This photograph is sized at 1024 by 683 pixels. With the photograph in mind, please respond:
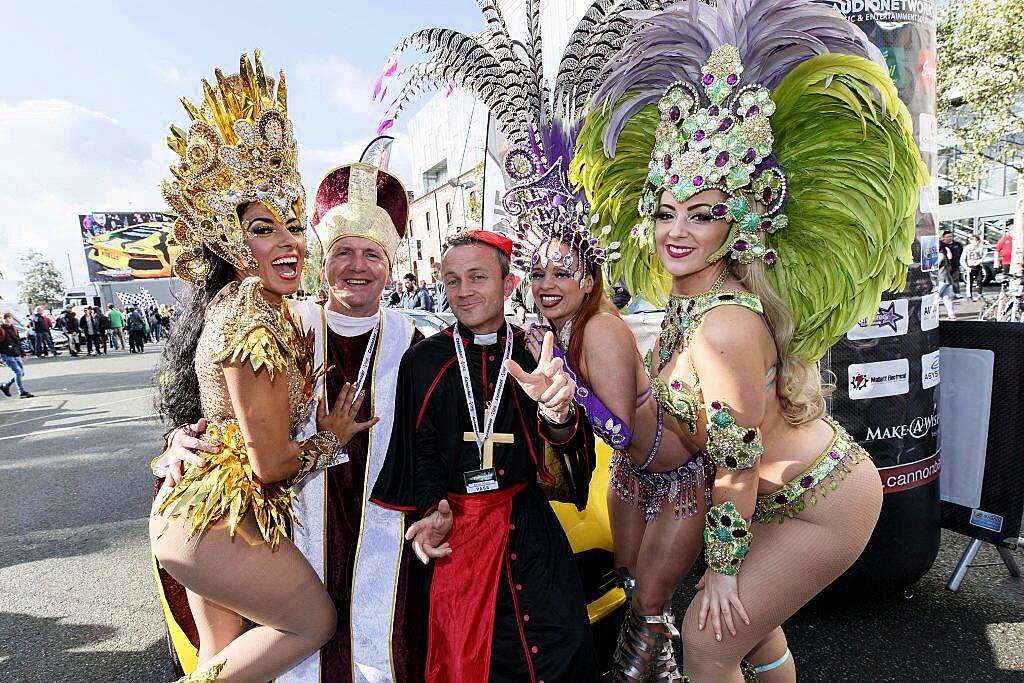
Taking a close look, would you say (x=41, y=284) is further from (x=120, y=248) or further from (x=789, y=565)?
(x=789, y=565)

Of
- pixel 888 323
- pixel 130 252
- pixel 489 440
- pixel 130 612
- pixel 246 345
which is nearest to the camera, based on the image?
pixel 246 345

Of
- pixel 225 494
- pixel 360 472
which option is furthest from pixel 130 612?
pixel 225 494

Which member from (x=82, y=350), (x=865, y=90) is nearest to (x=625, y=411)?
(x=865, y=90)

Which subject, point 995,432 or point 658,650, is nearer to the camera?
point 658,650

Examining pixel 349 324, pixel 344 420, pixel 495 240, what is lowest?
pixel 344 420

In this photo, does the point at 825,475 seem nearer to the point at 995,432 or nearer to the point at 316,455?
the point at 316,455

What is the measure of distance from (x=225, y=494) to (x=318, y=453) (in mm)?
320

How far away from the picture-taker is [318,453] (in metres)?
2.08

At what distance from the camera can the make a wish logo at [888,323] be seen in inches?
115

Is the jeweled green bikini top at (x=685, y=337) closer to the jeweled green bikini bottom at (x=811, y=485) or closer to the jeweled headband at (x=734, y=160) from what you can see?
the jeweled headband at (x=734, y=160)

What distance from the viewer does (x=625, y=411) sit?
6.63 ft

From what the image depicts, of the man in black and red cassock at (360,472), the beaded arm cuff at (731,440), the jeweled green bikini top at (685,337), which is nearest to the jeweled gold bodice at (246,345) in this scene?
the man in black and red cassock at (360,472)

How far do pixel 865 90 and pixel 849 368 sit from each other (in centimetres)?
162

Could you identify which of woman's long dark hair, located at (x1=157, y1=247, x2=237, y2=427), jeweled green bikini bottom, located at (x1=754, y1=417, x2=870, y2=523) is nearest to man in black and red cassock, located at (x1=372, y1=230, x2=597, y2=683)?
jeweled green bikini bottom, located at (x1=754, y1=417, x2=870, y2=523)
